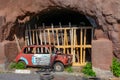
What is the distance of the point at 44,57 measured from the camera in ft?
52.7

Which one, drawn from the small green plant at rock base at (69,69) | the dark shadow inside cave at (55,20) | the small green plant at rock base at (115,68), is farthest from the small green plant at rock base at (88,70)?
the dark shadow inside cave at (55,20)

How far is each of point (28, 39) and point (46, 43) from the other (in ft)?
3.37

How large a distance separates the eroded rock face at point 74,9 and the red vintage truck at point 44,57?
51.0 inches

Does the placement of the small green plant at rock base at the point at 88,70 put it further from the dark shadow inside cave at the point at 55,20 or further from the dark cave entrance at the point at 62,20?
the dark shadow inside cave at the point at 55,20

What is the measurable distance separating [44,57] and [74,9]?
2739mm

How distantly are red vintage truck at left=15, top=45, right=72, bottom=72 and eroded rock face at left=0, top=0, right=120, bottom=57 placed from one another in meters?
1.30

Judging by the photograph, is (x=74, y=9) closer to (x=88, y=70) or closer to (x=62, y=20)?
(x=88, y=70)

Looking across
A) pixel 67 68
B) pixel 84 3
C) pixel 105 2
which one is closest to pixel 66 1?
pixel 84 3

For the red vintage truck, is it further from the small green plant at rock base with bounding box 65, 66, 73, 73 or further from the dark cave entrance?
the dark cave entrance

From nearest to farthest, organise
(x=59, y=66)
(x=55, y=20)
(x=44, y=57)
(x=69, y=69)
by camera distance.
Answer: (x=69, y=69) < (x=59, y=66) < (x=44, y=57) < (x=55, y=20)

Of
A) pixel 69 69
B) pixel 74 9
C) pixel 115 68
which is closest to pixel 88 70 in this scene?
pixel 69 69

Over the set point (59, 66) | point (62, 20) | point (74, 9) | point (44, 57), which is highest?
point (74, 9)

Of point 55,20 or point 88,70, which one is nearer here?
point 88,70

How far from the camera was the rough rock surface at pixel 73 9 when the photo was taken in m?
14.3
